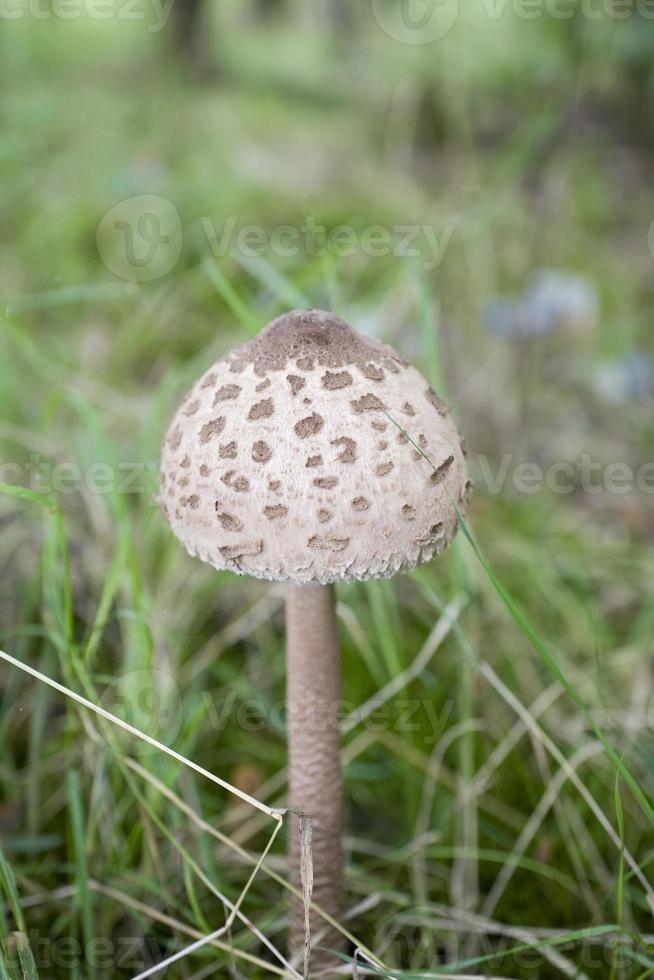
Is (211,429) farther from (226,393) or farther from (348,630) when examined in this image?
(348,630)

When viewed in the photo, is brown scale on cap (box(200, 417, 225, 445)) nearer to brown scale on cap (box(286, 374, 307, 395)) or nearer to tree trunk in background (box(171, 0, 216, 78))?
brown scale on cap (box(286, 374, 307, 395))

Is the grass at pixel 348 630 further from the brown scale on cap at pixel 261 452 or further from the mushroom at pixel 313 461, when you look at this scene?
the brown scale on cap at pixel 261 452

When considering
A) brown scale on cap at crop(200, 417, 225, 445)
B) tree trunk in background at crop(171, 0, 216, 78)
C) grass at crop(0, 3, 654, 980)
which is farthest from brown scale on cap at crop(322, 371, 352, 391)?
tree trunk in background at crop(171, 0, 216, 78)

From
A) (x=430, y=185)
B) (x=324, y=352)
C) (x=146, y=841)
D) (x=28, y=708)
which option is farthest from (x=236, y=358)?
(x=430, y=185)

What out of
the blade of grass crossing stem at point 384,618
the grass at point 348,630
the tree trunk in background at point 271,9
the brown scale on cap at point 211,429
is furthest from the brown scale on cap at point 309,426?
the tree trunk in background at point 271,9

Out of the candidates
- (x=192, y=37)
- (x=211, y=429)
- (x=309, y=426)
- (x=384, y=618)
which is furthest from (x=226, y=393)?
(x=192, y=37)

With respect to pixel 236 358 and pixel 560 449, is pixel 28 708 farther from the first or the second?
pixel 560 449

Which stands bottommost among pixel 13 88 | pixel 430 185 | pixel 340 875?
pixel 340 875
